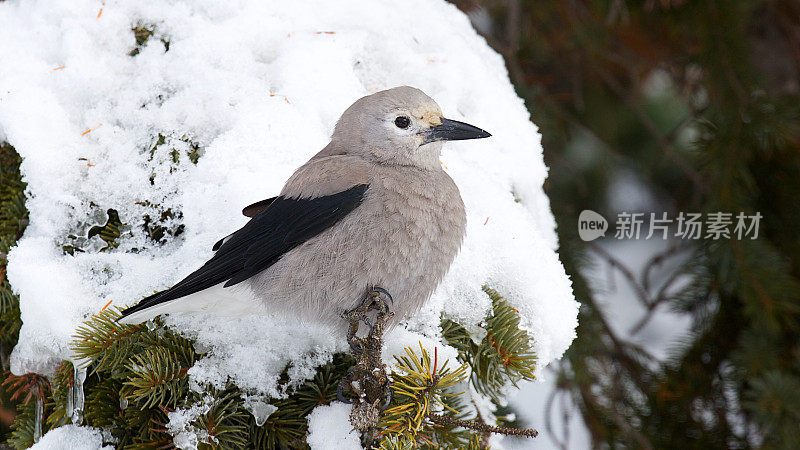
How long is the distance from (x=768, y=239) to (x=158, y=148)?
2823mm

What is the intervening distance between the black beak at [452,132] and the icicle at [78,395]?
49.7 inches

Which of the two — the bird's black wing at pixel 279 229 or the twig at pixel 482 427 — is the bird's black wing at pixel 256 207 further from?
the twig at pixel 482 427

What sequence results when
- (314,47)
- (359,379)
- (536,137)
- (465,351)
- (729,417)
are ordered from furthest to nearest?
(729,417), (536,137), (314,47), (465,351), (359,379)

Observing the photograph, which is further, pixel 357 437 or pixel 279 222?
pixel 279 222

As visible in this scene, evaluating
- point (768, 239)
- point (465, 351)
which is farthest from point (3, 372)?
point (768, 239)

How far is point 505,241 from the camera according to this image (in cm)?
213

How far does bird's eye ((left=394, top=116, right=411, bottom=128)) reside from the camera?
2199 mm

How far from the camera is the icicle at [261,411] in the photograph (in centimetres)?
166

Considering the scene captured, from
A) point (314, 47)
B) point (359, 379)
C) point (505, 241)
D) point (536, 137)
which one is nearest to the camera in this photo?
point (359, 379)

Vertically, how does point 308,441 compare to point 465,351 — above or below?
below

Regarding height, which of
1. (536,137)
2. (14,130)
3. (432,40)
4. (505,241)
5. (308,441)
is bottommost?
(308,441)

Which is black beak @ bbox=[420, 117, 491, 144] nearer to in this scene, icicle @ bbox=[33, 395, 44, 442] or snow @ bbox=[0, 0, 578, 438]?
snow @ bbox=[0, 0, 578, 438]

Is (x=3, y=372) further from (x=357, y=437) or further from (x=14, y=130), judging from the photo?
(x=357, y=437)

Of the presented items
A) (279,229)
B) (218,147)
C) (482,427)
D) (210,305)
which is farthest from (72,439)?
(482,427)
